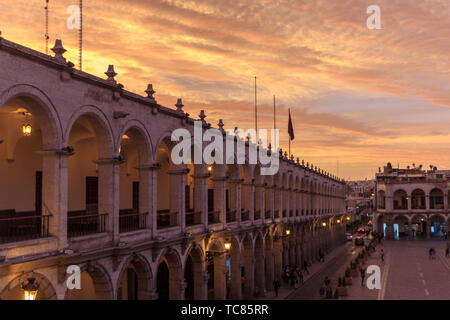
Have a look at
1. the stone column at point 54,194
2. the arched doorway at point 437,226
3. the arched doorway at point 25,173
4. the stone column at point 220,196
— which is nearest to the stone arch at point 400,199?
the arched doorway at point 437,226

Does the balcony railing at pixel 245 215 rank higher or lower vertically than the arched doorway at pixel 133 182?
lower

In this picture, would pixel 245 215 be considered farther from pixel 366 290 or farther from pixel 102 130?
pixel 102 130

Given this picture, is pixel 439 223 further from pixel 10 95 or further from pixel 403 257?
pixel 10 95

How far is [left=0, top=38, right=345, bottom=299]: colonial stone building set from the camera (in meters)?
14.8

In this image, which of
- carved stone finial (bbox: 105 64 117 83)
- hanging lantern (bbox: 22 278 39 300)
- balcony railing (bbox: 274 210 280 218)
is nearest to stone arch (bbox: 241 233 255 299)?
balcony railing (bbox: 274 210 280 218)

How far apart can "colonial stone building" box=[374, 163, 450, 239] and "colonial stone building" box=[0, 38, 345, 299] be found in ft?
196

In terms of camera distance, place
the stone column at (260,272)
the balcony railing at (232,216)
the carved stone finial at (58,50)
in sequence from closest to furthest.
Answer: the carved stone finial at (58,50), the balcony railing at (232,216), the stone column at (260,272)

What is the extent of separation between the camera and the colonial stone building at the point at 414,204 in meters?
86.6

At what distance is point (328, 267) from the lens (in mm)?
52750

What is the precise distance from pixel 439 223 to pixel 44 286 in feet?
296

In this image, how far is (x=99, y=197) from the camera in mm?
18359

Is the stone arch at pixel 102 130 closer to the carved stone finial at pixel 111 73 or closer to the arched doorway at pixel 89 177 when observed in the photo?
the arched doorway at pixel 89 177

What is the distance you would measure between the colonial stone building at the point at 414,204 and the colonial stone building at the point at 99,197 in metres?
59.7

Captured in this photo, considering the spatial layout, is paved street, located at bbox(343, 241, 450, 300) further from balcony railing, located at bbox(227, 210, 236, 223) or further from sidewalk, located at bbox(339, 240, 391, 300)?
balcony railing, located at bbox(227, 210, 236, 223)
